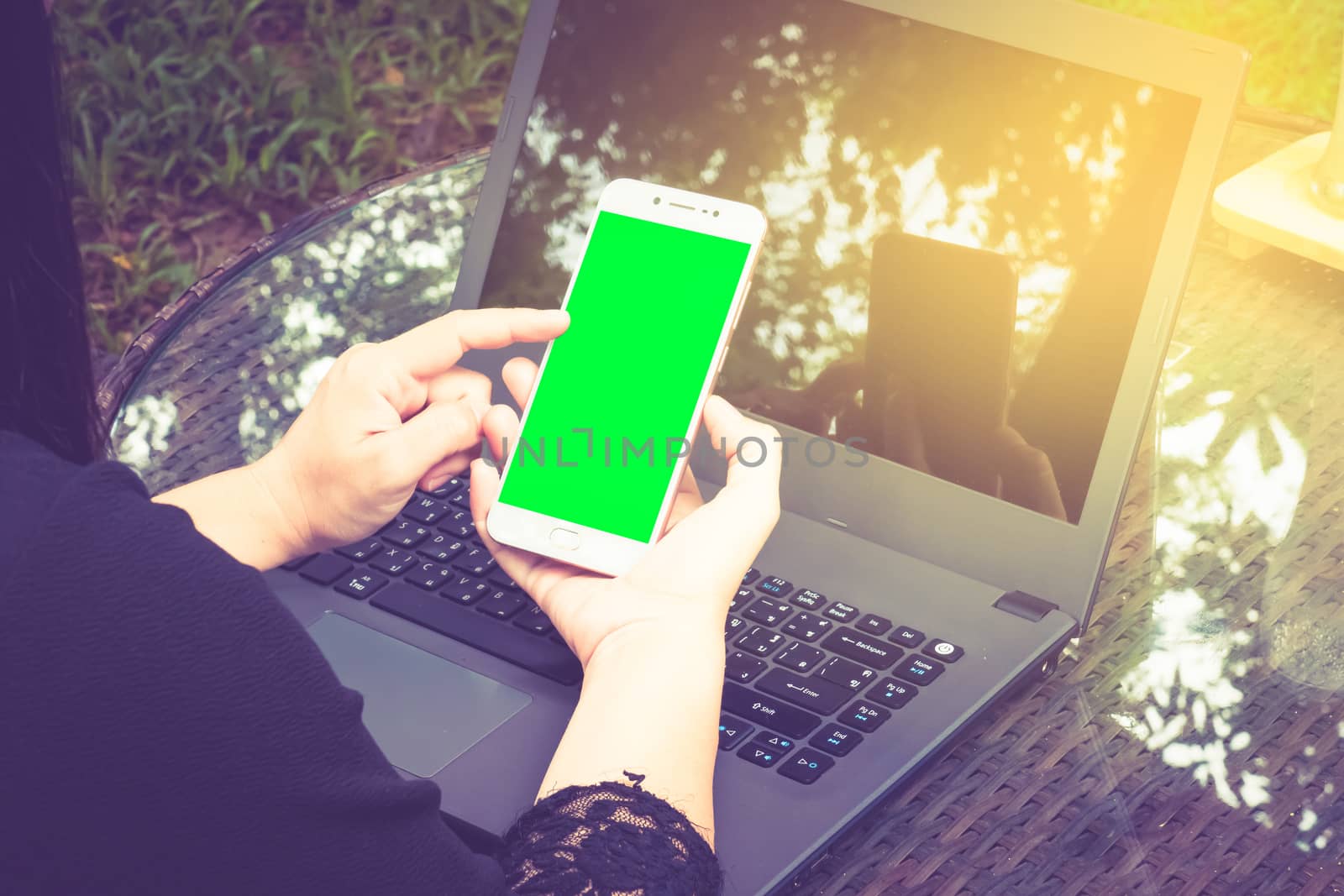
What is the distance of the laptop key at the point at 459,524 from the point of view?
1235 mm

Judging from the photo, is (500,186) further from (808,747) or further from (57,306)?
(808,747)

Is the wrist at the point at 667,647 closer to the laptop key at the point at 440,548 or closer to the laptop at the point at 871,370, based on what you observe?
the laptop at the point at 871,370

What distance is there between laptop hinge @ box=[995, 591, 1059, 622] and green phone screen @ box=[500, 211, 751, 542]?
0.31 m

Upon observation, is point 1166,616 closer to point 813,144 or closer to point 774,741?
point 774,741

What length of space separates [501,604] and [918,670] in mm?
372

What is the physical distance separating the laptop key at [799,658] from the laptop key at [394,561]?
1.20ft

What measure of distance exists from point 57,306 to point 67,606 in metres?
0.38

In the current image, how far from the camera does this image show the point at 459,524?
1244 mm

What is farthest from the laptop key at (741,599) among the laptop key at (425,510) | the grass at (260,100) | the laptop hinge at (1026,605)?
the grass at (260,100)

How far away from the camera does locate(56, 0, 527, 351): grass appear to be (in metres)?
2.81

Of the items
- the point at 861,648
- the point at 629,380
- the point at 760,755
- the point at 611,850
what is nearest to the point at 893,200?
the point at 629,380

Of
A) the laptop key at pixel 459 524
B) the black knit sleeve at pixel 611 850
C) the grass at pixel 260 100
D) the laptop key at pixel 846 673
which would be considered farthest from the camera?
the grass at pixel 260 100

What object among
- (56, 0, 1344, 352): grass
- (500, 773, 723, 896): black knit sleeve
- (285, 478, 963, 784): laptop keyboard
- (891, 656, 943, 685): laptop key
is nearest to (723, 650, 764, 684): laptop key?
(285, 478, 963, 784): laptop keyboard

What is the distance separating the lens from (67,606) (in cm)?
63
